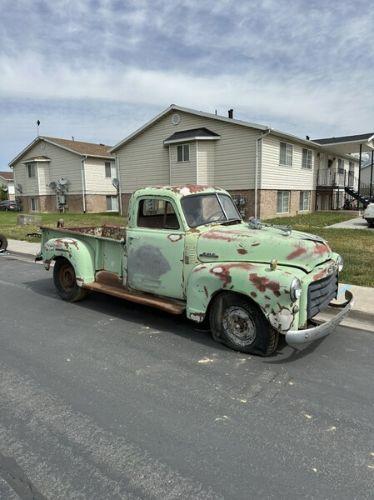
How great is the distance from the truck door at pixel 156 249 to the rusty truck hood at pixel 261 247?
396 millimetres

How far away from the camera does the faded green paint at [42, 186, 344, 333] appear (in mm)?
4094

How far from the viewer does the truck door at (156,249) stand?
5.04m

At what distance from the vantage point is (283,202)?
79.5 ft

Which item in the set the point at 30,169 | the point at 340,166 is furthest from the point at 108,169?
the point at 340,166

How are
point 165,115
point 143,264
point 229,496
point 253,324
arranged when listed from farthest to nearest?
1. point 165,115
2. point 143,264
3. point 253,324
4. point 229,496

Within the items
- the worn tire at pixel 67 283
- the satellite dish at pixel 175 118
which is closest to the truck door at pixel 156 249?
the worn tire at pixel 67 283

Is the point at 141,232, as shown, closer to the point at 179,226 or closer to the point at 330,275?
the point at 179,226

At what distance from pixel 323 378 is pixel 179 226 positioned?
8.09 feet

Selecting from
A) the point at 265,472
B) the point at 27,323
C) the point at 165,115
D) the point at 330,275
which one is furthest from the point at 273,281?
the point at 165,115

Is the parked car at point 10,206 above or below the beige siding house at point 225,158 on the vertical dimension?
below

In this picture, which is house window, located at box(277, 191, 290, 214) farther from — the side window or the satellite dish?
the side window

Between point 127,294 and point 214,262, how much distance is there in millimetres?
1575

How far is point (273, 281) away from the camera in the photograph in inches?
159

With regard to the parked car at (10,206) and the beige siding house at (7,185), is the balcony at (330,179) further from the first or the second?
the beige siding house at (7,185)
